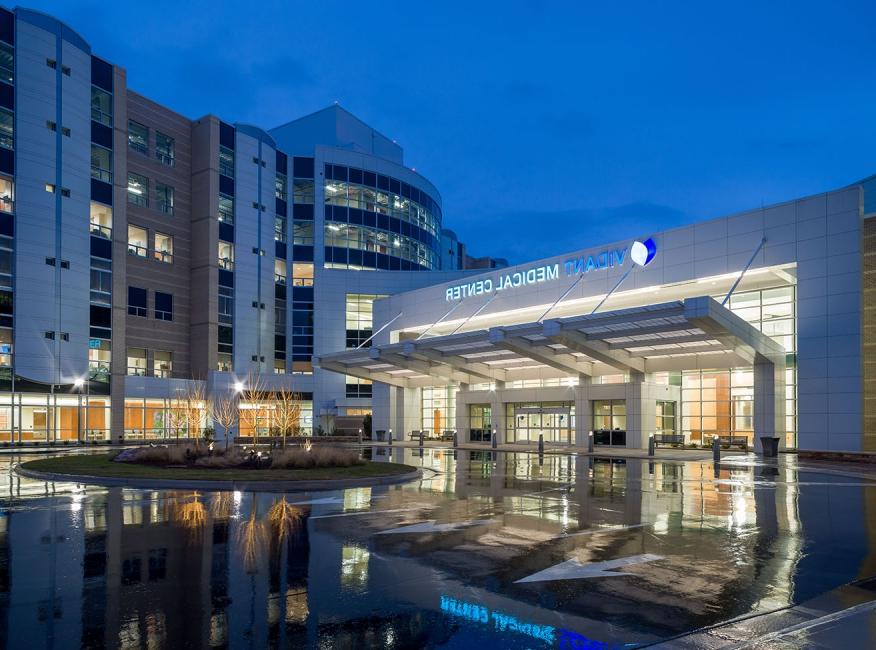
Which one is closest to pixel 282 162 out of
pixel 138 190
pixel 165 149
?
pixel 165 149

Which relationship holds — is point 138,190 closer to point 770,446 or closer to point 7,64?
point 7,64

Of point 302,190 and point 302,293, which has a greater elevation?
point 302,190

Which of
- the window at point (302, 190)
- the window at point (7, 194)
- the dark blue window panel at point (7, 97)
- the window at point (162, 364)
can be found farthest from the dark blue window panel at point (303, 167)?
the window at point (7, 194)

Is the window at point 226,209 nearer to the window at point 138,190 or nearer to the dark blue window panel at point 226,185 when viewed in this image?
the dark blue window panel at point 226,185

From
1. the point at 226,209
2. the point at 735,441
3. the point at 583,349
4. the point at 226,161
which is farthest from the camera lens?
the point at 226,161

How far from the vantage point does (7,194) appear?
162 feet

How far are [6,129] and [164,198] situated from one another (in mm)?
13970

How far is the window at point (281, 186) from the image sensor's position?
229 ft

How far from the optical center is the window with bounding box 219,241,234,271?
64125 mm

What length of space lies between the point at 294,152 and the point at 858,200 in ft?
194

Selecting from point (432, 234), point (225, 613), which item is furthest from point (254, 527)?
point (432, 234)

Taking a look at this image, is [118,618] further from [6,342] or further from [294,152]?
[294,152]

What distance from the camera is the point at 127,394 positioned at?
56.4 meters

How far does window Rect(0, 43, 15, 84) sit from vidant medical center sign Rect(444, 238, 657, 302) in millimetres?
34930
